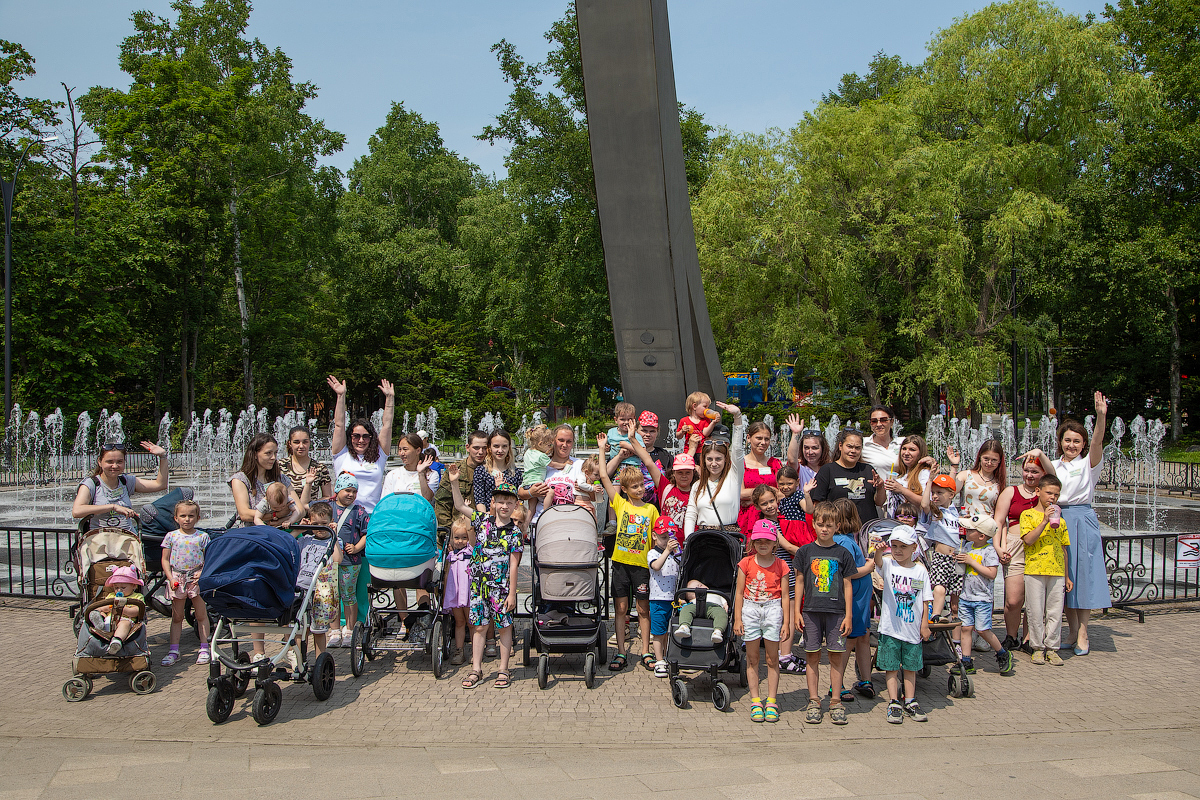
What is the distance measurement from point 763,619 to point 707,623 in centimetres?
47

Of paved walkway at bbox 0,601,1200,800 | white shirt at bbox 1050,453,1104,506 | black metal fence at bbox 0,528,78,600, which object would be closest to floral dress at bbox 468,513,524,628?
paved walkway at bbox 0,601,1200,800

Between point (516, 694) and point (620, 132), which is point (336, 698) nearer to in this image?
point (516, 694)

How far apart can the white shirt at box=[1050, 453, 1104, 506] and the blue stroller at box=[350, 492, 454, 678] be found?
5059mm

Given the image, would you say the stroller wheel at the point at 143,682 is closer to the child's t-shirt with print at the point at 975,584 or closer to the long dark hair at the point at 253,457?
the long dark hair at the point at 253,457

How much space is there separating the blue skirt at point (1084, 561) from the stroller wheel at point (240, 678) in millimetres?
6264

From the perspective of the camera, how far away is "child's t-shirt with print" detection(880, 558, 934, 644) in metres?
5.41

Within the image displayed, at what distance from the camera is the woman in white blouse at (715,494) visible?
616 centimetres

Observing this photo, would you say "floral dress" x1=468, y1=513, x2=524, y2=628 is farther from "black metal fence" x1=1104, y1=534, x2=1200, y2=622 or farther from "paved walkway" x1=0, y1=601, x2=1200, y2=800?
"black metal fence" x1=1104, y1=534, x2=1200, y2=622

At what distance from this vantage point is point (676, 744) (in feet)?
16.5

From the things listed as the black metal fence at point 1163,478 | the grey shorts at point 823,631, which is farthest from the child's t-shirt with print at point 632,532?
the black metal fence at point 1163,478

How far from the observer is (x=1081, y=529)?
6.89m

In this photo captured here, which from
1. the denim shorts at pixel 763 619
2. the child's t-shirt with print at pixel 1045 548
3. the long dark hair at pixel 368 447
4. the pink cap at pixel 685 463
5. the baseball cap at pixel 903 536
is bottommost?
the denim shorts at pixel 763 619

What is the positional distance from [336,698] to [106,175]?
3378cm

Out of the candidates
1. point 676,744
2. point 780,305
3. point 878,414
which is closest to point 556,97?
→ point 780,305
